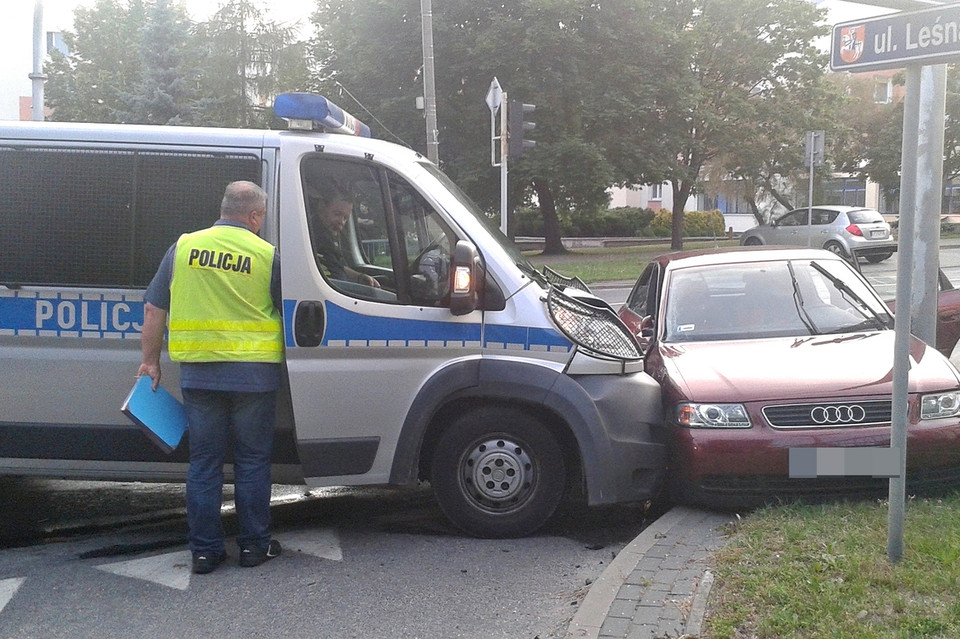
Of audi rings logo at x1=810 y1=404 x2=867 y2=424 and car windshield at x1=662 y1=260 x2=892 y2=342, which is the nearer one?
audi rings logo at x1=810 y1=404 x2=867 y2=424

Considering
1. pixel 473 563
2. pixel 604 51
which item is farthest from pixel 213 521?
pixel 604 51

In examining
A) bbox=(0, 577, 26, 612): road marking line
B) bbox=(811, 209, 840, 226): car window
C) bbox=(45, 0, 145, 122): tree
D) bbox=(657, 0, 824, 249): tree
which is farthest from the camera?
bbox=(45, 0, 145, 122): tree

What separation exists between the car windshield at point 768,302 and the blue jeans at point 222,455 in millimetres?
3050

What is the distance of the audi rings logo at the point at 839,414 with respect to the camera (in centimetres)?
569

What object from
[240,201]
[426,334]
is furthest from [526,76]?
[240,201]

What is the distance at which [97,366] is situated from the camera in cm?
545

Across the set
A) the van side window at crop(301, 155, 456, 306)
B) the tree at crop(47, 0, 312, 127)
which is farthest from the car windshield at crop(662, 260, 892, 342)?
the tree at crop(47, 0, 312, 127)

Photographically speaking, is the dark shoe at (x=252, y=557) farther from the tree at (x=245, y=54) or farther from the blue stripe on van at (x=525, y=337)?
the tree at (x=245, y=54)

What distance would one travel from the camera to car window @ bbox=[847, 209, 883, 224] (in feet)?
89.5

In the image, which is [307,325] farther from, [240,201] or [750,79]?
[750,79]

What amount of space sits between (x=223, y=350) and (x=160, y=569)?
115 centimetres

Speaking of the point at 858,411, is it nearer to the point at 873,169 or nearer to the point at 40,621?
the point at 40,621

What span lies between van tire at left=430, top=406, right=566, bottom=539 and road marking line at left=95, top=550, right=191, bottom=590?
1.34 metres

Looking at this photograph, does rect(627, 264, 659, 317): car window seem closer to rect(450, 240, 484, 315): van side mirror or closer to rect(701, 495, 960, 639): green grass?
rect(450, 240, 484, 315): van side mirror
